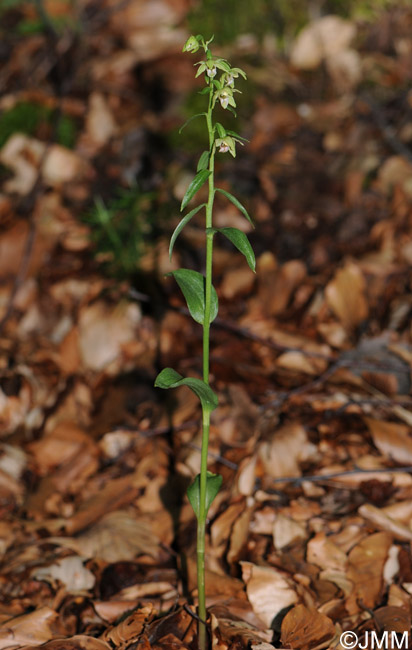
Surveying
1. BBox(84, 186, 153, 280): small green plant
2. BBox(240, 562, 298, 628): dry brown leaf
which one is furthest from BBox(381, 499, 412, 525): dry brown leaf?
BBox(84, 186, 153, 280): small green plant

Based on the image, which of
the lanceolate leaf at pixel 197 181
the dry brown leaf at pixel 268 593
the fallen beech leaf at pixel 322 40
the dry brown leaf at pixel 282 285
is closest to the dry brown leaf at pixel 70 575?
the dry brown leaf at pixel 268 593

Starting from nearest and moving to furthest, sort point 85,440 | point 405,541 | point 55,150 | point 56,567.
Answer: point 405,541 → point 56,567 → point 85,440 → point 55,150

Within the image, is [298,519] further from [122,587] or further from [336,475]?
[122,587]

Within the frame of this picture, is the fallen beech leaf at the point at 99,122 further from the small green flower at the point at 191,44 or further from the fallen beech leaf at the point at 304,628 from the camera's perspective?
the fallen beech leaf at the point at 304,628

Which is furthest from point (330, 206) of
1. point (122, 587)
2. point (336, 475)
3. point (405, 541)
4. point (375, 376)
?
point (122, 587)

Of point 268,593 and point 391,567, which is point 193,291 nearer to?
point 268,593

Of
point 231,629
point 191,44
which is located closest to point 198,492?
point 231,629

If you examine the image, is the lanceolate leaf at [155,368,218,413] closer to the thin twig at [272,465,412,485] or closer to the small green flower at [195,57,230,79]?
the small green flower at [195,57,230,79]
